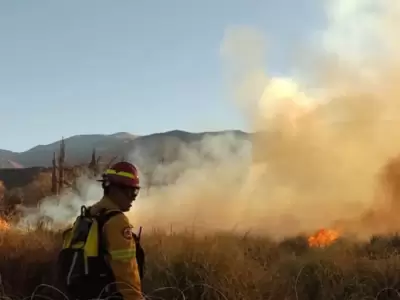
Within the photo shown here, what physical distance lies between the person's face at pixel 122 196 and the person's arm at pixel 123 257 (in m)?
0.27

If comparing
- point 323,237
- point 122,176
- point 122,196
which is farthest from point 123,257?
point 323,237

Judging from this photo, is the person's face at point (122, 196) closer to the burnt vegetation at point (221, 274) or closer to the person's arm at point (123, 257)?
the person's arm at point (123, 257)

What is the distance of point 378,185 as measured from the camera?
22.5 m

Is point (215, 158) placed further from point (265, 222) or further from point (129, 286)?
point (129, 286)

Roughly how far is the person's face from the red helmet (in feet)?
0.14

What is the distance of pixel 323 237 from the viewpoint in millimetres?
17328

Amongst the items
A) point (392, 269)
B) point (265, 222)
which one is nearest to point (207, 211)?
point (265, 222)

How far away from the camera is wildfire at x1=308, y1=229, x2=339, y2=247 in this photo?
15987 millimetres

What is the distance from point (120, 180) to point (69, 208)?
1923 centimetres

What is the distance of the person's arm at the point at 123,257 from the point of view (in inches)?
165

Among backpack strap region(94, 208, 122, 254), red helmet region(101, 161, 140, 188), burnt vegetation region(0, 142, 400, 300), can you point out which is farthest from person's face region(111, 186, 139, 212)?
burnt vegetation region(0, 142, 400, 300)

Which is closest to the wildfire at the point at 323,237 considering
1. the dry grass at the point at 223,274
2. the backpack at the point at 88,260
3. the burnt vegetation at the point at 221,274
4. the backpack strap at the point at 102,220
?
the burnt vegetation at the point at 221,274

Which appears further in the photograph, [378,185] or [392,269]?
[378,185]

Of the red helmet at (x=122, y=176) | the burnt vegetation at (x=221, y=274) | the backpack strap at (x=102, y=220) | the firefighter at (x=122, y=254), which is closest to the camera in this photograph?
the firefighter at (x=122, y=254)
